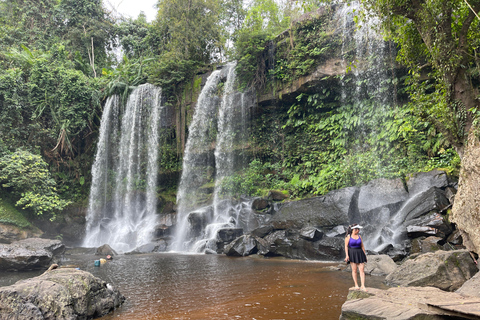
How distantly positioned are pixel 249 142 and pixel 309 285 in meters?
12.3

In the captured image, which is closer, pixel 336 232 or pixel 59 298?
pixel 59 298

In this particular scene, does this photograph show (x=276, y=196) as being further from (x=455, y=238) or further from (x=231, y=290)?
(x=231, y=290)

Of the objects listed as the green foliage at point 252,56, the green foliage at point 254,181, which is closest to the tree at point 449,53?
the green foliage at point 254,181

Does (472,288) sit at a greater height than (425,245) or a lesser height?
lesser

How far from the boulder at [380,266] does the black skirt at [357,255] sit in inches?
89.8

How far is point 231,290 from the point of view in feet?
20.1

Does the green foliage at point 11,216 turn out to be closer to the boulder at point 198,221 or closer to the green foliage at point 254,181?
the boulder at point 198,221

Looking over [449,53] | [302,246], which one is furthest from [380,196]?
[449,53]

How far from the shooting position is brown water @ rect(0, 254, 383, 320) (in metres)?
4.68

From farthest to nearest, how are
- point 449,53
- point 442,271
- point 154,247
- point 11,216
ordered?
point 11,216
point 154,247
point 449,53
point 442,271

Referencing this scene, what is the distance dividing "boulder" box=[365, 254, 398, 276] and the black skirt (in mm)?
2280

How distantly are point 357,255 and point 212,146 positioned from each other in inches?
540

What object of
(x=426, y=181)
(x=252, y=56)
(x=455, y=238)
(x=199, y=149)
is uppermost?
(x=252, y=56)

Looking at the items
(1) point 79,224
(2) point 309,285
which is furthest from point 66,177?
(2) point 309,285
